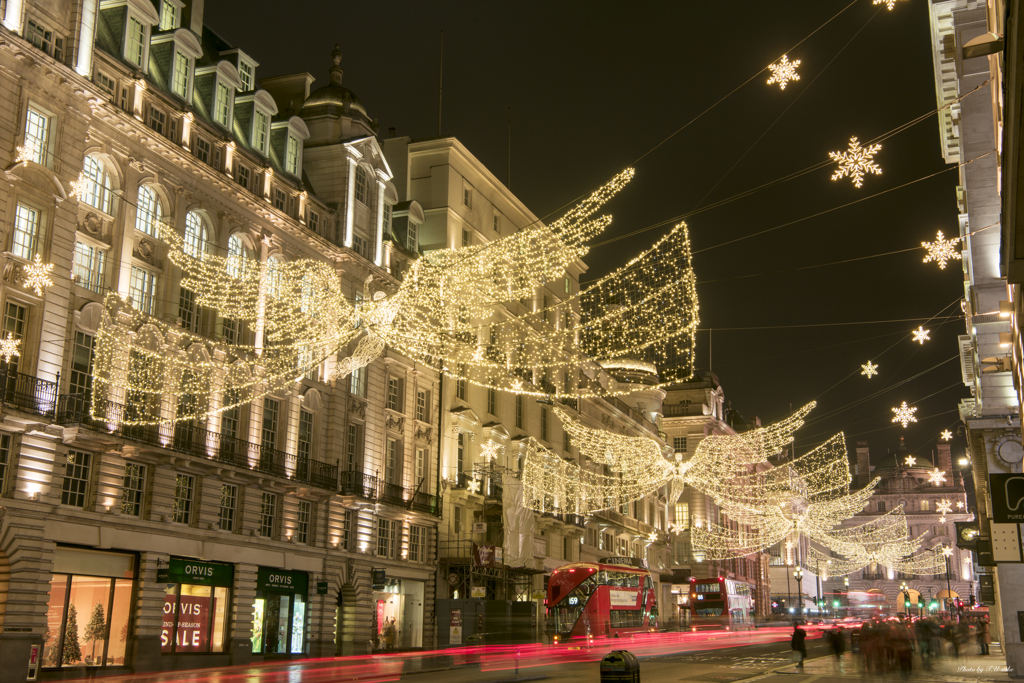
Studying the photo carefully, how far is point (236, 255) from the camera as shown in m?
31.2

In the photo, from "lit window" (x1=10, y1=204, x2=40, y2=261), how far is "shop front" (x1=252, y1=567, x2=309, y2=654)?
43.2 feet

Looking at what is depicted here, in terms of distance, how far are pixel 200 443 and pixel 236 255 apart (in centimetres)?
625

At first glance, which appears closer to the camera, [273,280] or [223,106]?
[223,106]

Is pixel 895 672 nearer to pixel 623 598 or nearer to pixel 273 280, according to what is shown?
pixel 623 598

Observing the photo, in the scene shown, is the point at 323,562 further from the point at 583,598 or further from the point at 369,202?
the point at 369,202

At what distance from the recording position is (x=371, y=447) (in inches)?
1518

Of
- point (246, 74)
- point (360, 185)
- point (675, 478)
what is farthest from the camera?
point (675, 478)

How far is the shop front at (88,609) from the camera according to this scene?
24.4 metres

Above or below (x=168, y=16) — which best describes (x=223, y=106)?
below

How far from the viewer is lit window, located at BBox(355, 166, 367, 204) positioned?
39.9 m

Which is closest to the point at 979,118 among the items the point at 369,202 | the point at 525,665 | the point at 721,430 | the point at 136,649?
the point at 525,665

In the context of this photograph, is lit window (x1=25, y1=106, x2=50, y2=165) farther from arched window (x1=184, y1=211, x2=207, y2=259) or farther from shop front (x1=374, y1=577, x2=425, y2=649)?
shop front (x1=374, y1=577, x2=425, y2=649)

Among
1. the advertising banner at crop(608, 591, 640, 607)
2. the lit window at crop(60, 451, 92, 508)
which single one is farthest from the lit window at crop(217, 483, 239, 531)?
the advertising banner at crop(608, 591, 640, 607)

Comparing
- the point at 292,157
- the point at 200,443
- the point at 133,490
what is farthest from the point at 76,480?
the point at 292,157
